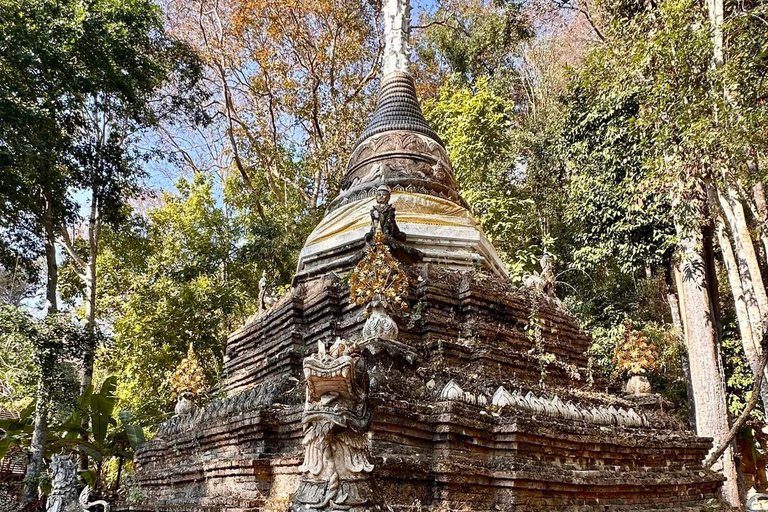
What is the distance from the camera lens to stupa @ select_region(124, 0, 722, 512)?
181 inches

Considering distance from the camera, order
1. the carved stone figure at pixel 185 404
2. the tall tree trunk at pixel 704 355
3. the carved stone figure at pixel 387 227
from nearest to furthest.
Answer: the carved stone figure at pixel 387 227 → the carved stone figure at pixel 185 404 → the tall tree trunk at pixel 704 355

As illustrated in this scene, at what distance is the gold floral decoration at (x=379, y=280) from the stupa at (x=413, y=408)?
17 mm

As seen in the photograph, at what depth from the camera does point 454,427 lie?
5.17m

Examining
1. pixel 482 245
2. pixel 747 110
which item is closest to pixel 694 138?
pixel 747 110

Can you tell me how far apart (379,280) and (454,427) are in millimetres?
2074

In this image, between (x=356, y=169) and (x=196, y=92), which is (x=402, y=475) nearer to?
(x=356, y=169)

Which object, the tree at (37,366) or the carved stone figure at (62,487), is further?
the tree at (37,366)

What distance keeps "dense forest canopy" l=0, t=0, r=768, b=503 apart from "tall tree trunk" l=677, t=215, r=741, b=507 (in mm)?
51

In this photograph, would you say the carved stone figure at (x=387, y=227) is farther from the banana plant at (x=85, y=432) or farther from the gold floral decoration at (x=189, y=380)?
the banana plant at (x=85, y=432)

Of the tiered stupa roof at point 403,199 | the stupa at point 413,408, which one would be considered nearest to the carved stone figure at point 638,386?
the stupa at point 413,408

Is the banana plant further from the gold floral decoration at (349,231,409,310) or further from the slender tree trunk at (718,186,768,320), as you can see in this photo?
the slender tree trunk at (718,186,768,320)

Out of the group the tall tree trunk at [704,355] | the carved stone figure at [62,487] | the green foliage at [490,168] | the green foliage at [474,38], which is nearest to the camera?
the carved stone figure at [62,487]

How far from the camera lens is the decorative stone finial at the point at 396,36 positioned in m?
12.7

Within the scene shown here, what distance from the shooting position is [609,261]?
16.0 meters
